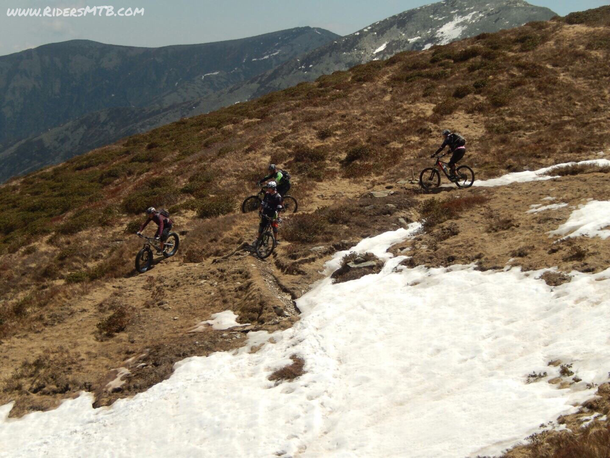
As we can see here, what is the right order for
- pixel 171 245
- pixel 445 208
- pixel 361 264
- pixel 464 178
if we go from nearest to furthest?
pixel 361 264 → pixel 445 208 → pixel 171 245 → pixel 464 178

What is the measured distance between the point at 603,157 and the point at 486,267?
12.1m

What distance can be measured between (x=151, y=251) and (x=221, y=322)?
621 cm

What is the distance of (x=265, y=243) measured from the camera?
14.8 m

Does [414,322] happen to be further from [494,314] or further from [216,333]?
[216,333]

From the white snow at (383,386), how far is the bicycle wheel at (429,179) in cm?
877

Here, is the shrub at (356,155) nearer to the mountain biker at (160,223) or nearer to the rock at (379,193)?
the rock at (379,193)

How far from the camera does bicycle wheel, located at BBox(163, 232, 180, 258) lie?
1666 centimetres

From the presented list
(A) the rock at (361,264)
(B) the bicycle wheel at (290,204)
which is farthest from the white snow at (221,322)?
(B) the bicycle wheel at (290,204)

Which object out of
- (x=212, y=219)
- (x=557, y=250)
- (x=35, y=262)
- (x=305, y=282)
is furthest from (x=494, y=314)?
(x=35, y=262)

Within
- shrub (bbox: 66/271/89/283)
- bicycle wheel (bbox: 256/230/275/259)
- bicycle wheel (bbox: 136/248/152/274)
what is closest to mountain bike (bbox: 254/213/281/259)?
bicycle wheel (bbox: 256/230/275/259)

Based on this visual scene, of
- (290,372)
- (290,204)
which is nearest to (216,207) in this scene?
(290,204)

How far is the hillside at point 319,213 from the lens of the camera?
9938 millimetres

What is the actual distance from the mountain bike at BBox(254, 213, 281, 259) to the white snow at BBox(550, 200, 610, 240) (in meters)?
8.44

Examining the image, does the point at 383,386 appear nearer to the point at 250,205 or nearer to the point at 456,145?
the point at 250,205
